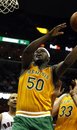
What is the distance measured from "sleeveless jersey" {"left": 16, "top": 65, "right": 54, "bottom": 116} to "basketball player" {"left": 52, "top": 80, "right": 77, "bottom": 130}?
25.0 inches

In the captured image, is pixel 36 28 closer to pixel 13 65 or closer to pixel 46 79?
pixel 13 65

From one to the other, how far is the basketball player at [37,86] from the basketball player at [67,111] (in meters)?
0.63

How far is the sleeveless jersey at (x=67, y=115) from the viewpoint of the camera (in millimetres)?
4844

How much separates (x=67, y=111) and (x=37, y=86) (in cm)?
91

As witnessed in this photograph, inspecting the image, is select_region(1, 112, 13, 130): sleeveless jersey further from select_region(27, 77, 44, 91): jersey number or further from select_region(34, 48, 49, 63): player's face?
select_region(34, 48, 49, 63): player's face

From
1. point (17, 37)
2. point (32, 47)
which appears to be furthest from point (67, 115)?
point (17, 37)

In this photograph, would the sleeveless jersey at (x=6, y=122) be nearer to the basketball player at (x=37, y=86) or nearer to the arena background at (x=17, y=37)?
the basketball player at (x=37, y=86)

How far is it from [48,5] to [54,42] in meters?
4.62

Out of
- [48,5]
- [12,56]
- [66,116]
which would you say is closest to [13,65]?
[12,56]

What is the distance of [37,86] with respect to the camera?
4207mm

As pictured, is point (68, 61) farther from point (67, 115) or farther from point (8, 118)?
point (8, 118)

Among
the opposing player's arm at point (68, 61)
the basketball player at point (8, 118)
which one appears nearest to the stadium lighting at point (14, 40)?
the basketball player at point (8, 118)

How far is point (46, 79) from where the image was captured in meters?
4.28

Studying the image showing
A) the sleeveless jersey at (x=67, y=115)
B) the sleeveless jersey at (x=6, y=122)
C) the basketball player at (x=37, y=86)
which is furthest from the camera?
the sleeveless jersey at (x=6, y=122)
